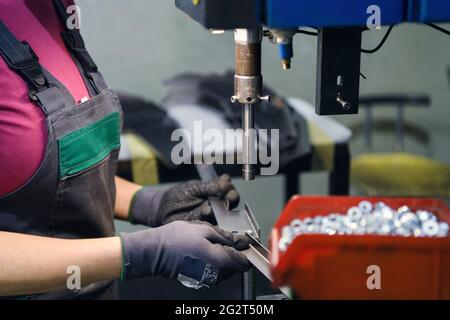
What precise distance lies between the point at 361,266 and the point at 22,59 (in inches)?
27.4

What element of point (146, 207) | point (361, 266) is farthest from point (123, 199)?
point (361, 266)

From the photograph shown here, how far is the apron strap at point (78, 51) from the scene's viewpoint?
1333 mm

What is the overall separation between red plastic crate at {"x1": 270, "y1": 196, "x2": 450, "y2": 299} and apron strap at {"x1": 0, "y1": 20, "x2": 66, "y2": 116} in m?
0.55

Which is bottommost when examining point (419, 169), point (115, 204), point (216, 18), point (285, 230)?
point (419, 169)

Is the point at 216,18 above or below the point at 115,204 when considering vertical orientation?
above

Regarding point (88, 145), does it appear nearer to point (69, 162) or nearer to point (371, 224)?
point (69, 162)

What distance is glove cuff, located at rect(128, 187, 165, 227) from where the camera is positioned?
1509 mm

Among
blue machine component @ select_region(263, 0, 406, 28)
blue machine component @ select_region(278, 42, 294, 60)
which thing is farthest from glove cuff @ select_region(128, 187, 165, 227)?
blue machine component @ select_region(263, 0, 406, 28)

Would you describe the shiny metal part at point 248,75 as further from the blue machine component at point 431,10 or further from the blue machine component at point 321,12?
the blue machine component at point 431,10

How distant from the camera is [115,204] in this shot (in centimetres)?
155

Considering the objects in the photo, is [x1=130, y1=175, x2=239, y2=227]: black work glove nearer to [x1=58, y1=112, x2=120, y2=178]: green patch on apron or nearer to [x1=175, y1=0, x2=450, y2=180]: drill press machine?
[x1=58, y1=112, x2=120, y2=178]: green patch on apron

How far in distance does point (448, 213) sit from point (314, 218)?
0.63 ft

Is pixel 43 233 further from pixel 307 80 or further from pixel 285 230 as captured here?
pixel 307 80
